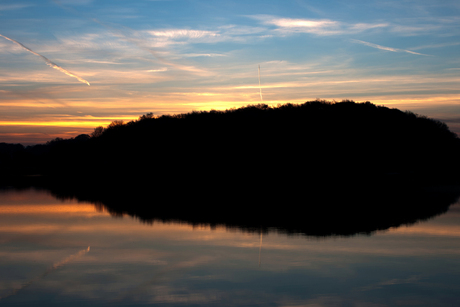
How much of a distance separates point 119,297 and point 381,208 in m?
18.7

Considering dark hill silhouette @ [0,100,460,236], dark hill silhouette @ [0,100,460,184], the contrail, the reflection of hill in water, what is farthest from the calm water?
dark hill silhouette @ [0,100,460,184]

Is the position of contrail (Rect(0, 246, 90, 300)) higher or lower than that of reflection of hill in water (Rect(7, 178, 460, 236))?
higher

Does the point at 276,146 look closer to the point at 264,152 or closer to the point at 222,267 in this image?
the point at 264,152

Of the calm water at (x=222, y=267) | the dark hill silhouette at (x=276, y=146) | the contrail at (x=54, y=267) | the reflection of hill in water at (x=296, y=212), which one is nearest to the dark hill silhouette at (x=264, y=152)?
the dark hill silhouette at (x=276, y=146)

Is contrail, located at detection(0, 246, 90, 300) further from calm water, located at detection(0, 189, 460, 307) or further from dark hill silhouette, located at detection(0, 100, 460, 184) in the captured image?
dark hill silhouette, located at detection(0, 100, 460, 184)

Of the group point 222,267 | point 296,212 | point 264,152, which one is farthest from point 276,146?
point 222,267

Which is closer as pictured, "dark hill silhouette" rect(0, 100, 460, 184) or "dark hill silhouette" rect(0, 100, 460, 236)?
"dark hill silhouette" rect(0, 100, 460, 236)

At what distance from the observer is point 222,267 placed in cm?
1186

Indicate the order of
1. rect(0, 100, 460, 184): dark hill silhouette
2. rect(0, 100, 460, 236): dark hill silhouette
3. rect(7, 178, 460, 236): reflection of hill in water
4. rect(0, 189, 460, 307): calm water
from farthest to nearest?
rect(0, 100, 460, 184): dark hill silhouette, rect(0, 100, 460, 236): dark hill silhouette, rect(7, 178, 460, 236): reflection of hill in water, rect(0, 189, 460, 307): calm water

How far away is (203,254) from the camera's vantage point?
13.5 metres

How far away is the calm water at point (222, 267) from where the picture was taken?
930cm

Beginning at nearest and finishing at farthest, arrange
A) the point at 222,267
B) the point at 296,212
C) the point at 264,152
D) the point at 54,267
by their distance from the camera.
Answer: the point at 222,267
the point at 54,267
the point at 296,212
the point at 264,152

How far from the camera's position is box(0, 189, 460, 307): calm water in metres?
9.30

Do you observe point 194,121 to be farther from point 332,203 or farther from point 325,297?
point 325,297
